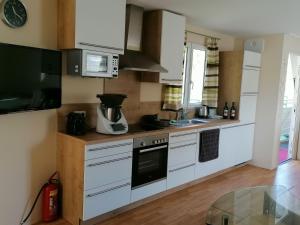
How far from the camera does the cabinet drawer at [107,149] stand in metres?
2.58

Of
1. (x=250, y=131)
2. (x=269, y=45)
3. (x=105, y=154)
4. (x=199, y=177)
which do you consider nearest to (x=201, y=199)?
(x=199, y=177)

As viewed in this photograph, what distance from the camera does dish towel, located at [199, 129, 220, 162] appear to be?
12.9ft

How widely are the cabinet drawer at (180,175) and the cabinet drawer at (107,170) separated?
0.76m

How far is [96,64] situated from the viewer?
2.75 m

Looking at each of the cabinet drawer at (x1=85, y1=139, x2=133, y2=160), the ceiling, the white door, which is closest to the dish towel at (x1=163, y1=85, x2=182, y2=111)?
the ceiling

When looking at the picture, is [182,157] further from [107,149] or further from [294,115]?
[294,115]

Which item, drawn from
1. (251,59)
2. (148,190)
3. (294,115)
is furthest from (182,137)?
(294,115)

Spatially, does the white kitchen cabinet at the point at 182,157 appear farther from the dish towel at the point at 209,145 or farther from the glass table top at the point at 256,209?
the glass table top at the point at 256,209

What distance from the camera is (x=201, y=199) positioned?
355 cm

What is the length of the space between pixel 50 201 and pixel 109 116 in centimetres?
108

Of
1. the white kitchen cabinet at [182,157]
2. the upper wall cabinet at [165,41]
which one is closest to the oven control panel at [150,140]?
the white kitchen cabinet at [182,157]

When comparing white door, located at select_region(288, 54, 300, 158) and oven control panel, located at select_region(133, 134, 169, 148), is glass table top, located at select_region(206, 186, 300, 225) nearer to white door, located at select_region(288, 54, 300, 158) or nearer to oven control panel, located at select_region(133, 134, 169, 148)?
oven control panel, located at select_region(133, 134, 169, 148)

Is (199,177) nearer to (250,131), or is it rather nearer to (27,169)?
(250,131)

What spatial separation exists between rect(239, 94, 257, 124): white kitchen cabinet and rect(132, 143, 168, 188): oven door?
1992 mm
